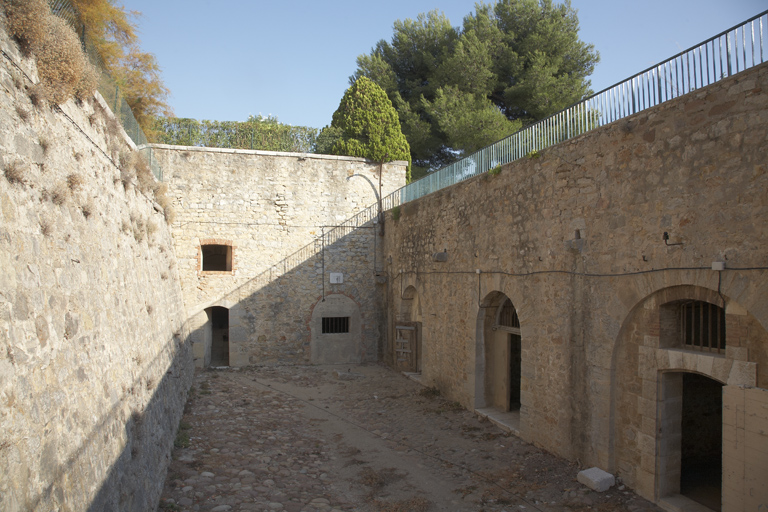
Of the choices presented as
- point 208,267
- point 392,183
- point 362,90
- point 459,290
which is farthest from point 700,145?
point 208,267

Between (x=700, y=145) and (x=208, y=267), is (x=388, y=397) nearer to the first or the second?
(x=700, y=145)

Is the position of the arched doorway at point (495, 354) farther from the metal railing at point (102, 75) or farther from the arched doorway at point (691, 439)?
the metal railing at point (102, 75)

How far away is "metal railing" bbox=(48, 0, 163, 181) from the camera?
6189 mm

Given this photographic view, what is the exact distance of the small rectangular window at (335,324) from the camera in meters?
16.1

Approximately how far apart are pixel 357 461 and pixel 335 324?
8.53m

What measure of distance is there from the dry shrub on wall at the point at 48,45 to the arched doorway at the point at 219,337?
1091 centimetres

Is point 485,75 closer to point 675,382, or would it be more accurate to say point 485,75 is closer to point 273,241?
point 273,241

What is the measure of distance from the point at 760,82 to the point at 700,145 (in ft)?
2.59

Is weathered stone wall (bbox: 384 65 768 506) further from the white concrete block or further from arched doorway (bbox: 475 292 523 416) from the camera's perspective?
the white concrete block

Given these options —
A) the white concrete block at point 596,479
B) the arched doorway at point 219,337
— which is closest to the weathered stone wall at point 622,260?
the white concrete block at point 596,479

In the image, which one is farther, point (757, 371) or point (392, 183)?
point (392, 183)

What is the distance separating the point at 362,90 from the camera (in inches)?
762

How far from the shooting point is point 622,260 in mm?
6371

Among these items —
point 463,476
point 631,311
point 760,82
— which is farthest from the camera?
point 463,476
